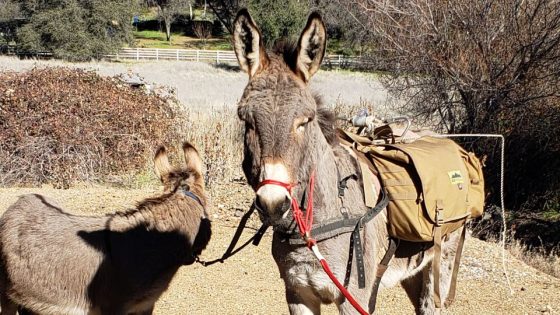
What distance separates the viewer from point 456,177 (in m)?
4.20

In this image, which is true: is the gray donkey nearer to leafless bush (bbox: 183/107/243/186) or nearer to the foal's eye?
the foal's eye

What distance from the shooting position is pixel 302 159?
117 inches

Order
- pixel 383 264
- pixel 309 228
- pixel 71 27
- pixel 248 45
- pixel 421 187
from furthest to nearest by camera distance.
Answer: pixel 71 27, pixel 421 187, pixel 383 264, pixel 309 228, pixel 248 45

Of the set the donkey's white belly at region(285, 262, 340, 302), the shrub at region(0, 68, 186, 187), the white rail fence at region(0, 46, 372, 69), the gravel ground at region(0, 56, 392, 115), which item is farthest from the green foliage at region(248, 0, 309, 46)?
the donkey's white belly at region(285, 262, 340, 302)

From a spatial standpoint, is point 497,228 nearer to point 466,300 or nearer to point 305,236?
point 466,300

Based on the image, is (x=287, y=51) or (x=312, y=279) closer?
→ (x=287, y=51)

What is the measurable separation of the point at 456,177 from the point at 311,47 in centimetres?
176

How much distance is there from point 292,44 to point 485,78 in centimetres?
809

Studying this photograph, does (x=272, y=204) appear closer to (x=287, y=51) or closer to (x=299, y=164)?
(x=299, y=164)

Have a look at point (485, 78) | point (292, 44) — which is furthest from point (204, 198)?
point (485, 78)

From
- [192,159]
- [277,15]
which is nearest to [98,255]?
[192,159]

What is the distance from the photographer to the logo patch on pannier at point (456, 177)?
13.6 feet

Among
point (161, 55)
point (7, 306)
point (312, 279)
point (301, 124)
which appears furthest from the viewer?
point (161, 55)

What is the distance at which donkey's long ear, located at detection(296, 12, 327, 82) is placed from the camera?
9.52 ft
